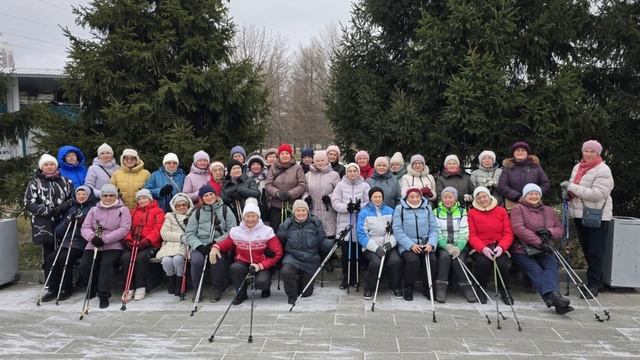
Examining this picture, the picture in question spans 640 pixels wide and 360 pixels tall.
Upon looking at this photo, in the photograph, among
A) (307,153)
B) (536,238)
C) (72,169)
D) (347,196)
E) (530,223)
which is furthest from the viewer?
(307,153)

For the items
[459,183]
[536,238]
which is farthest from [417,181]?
[536,238]

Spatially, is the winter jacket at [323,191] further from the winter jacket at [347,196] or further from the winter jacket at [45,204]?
the winter jacket at [45,204]

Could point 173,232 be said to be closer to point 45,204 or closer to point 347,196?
point 45,204

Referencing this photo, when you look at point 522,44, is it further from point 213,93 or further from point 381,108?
point 213,93

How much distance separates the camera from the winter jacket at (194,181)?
7742 mm

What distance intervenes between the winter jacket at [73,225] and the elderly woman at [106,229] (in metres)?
0.18

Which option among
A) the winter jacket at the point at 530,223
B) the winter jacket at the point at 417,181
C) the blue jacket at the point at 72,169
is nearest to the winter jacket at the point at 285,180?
the winter jacket at the point at 417,181

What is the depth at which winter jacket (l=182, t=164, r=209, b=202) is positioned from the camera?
25.4 feet

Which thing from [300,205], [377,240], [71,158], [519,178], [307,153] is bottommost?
[377,240]

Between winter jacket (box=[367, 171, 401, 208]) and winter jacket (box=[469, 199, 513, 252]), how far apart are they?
1138mm

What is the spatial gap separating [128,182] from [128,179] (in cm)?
4

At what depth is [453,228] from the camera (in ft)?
23.2

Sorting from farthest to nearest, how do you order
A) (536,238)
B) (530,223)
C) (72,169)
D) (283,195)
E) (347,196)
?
(72,169) < (283,195) < (347,196) < (530,223) < (536,238)

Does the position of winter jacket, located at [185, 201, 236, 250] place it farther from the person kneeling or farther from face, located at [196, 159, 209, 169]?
face, located at [196, 159, 209, 169]
